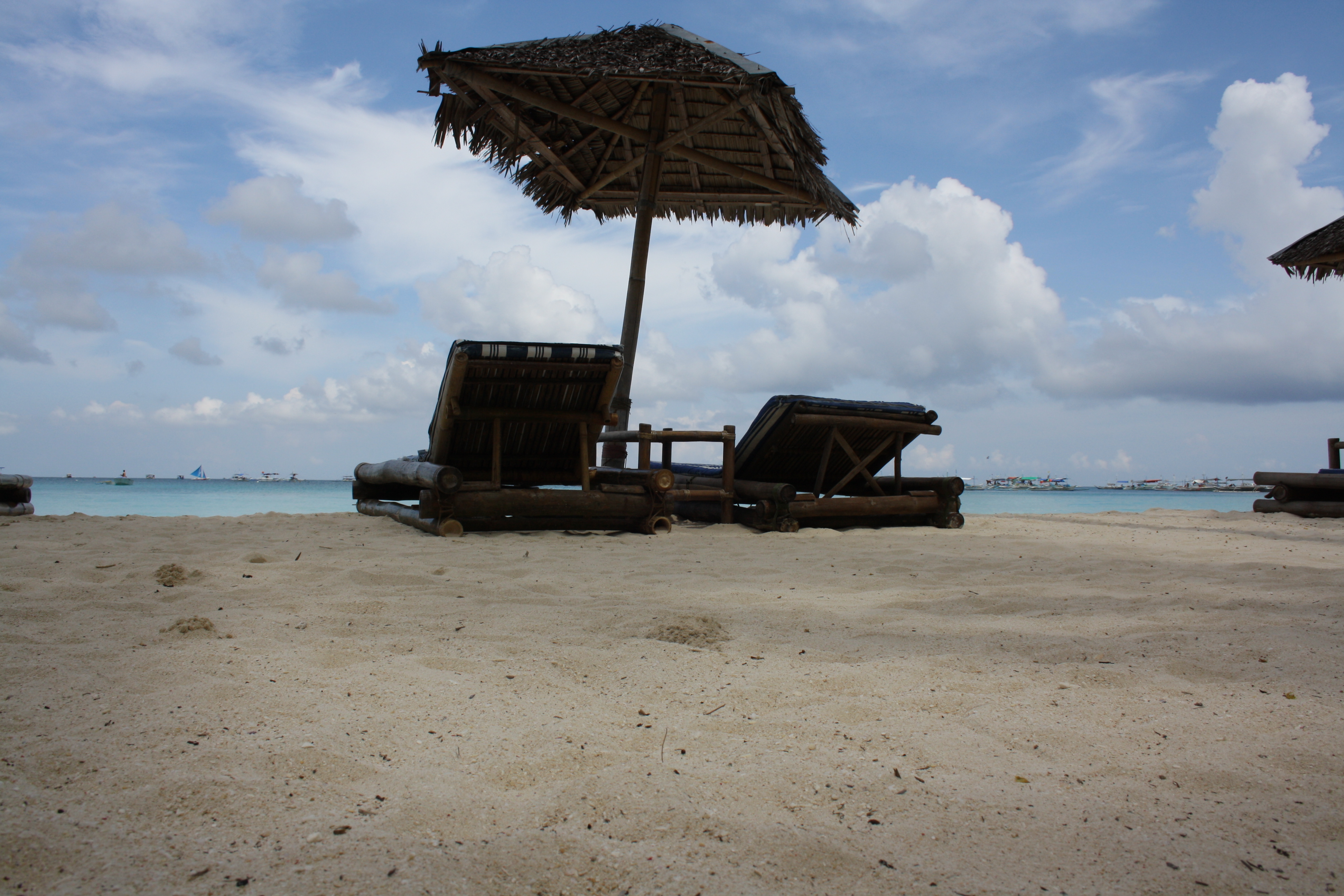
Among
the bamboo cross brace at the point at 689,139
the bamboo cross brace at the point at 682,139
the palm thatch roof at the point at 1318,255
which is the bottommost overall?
the palm thatch roof at the point at 1318,255

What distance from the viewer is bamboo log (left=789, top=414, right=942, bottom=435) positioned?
22.9 feet

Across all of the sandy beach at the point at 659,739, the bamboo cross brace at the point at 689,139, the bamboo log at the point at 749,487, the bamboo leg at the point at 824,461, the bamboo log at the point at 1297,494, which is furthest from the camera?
the bamboo log at the point at 1297,494

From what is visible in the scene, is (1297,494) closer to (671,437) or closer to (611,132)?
(671,437)

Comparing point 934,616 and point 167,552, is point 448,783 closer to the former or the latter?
point 934,616

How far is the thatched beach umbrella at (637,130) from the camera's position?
23.9 ft

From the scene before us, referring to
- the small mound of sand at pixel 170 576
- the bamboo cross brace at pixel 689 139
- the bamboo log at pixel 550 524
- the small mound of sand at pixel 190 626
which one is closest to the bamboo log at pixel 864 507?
the bamboo log at pixel 550 524

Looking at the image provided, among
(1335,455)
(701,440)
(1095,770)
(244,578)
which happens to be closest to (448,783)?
(1095,770)

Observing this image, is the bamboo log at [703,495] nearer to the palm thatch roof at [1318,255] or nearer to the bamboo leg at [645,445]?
the bamboo leg at [645,445]

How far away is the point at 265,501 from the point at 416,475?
23.8m

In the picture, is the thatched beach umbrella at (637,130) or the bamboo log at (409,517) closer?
the bamboo log at (409,517)

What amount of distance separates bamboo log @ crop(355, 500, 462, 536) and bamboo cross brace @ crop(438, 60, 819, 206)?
4.28 metres

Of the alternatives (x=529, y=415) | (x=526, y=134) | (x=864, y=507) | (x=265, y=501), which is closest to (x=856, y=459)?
(x=864, y=507)

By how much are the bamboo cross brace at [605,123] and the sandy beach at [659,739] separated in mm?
5581

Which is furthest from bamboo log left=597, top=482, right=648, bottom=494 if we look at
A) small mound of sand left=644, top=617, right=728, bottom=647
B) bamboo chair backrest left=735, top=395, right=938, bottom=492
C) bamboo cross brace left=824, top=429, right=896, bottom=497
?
small mound of sand left=644, top=617, right=728, bottom=647
